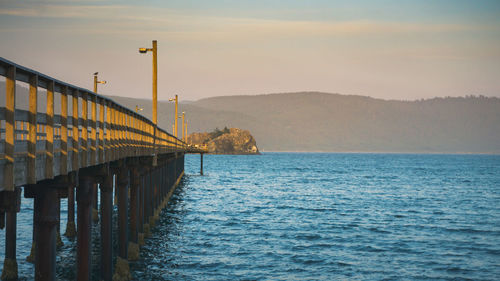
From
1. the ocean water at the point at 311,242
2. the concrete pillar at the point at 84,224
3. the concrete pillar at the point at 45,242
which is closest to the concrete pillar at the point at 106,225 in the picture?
the concrete pillar at the point at 84,224

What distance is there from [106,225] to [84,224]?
3347 mm

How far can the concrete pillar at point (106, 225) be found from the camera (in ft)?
53.5

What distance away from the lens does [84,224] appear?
13.5 metres

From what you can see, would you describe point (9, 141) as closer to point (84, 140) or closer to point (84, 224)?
point (84, 140)

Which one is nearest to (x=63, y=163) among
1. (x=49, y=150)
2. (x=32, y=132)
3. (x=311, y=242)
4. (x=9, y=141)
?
(x=49, y=150)

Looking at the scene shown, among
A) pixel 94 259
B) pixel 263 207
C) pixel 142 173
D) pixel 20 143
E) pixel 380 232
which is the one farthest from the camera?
pixel 263 207

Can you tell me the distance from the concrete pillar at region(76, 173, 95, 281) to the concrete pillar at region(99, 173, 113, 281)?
6.83 feet

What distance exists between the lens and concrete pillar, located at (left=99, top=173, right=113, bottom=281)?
16297mm

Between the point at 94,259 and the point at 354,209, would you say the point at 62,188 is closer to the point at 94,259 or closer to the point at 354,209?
the point at 94,259

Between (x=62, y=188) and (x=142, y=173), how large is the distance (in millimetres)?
14245

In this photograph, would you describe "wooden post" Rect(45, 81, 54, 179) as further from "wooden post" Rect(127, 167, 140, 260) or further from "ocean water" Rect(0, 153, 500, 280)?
"wooden post" Rect(127, 167, 140, 260)

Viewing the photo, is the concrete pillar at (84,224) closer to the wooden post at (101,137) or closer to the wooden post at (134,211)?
the wooden post at (101,137)

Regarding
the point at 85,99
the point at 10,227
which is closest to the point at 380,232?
the point at 10,227

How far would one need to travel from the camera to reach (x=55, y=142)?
419 inches
